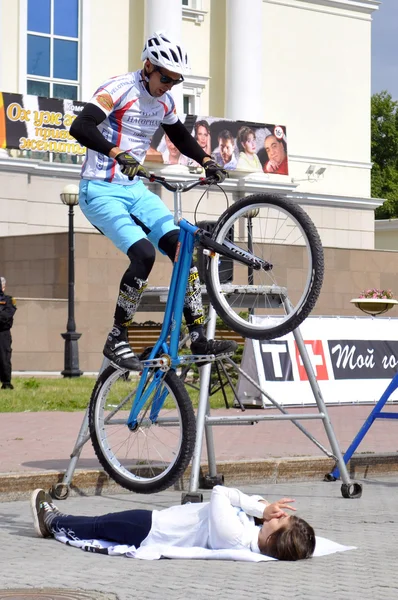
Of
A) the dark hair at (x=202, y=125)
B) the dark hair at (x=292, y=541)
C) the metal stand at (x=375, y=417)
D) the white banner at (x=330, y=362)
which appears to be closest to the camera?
the dark hair at (x=292, y=541)

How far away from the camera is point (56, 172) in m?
34.9

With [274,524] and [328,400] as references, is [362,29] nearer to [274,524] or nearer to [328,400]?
[328,400]

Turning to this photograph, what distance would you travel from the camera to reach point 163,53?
6.95 metres

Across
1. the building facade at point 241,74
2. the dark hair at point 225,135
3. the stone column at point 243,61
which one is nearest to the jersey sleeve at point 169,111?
the building facade at point 241,74

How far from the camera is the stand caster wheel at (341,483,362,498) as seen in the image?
8.01 meters

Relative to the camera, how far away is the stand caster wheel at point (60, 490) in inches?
304

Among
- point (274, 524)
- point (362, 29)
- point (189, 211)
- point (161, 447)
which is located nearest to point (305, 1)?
point (362, 29)

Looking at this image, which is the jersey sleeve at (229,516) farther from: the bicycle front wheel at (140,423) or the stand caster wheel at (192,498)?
the stand caster wheel at (192,498)

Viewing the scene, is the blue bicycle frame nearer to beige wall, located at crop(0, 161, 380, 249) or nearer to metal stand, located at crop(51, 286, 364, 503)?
metal stand, located at crop(51, 286, 364, 503)

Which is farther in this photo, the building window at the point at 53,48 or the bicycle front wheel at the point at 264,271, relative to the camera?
the building window at the point at 53,48

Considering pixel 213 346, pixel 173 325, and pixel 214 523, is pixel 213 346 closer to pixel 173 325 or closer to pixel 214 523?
pixel 173 325

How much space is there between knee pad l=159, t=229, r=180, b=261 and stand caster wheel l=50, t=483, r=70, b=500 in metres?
1.73

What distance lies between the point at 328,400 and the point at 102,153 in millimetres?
9481

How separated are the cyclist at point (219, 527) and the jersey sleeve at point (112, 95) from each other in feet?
8.10
